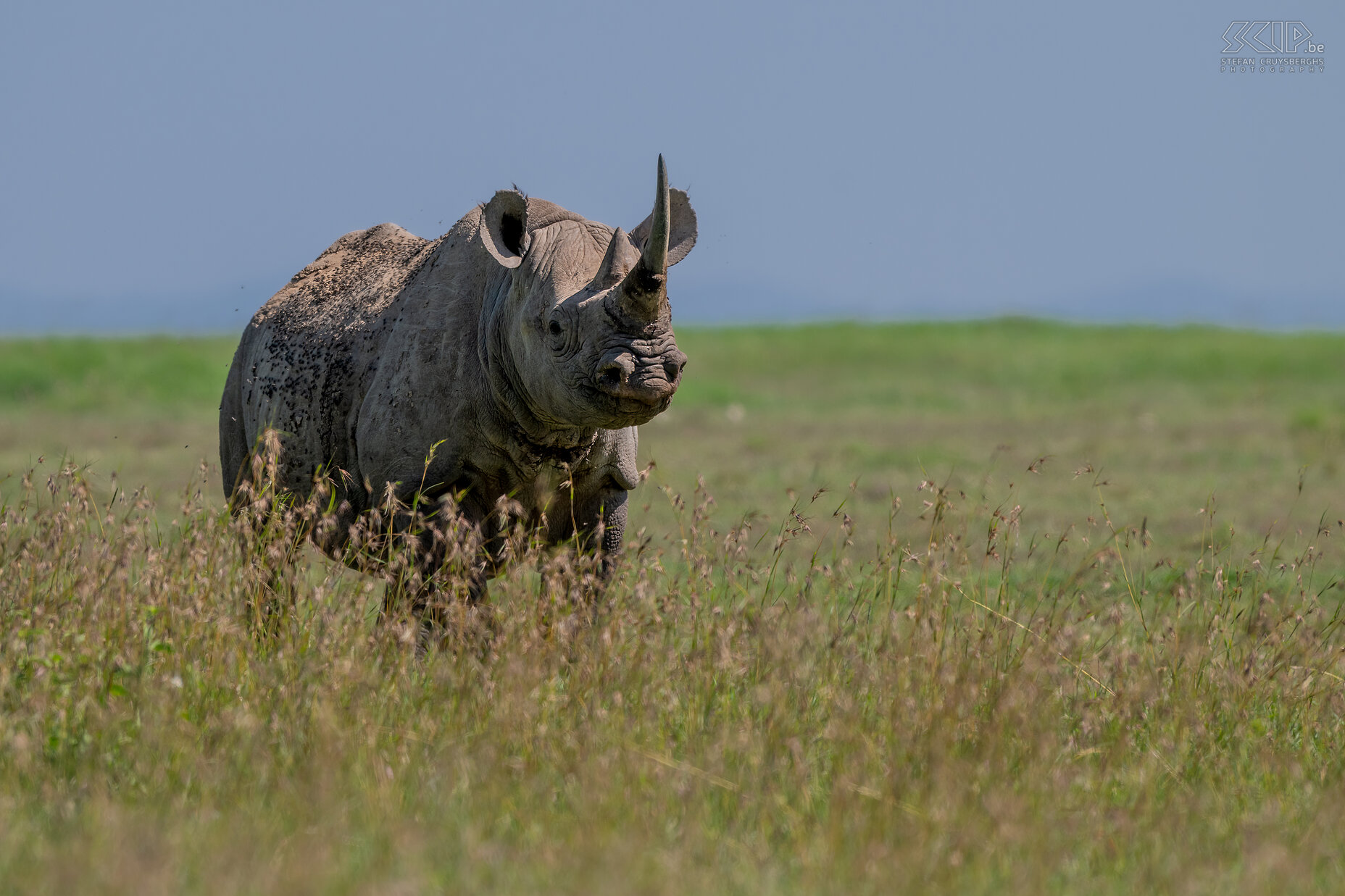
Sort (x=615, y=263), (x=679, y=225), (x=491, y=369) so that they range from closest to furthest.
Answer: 1. (x=615, y=263)
2. (x=491, y=369)
3. (x=679, y=225)

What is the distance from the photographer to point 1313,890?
357cm

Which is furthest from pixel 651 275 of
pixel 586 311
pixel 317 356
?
pixel 317 356

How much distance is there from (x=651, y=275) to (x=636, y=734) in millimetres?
1349

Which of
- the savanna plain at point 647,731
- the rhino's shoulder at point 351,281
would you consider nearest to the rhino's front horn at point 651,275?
the savanna plain at point 647,731

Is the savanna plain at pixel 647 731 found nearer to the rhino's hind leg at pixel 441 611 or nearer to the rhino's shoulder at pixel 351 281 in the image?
the rhino's hind leg at pixel 441 611

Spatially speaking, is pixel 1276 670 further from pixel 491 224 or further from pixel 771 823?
pixel 491 224

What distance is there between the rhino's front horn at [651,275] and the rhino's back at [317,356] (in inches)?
64.5

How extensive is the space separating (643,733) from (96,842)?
1538 millimetres

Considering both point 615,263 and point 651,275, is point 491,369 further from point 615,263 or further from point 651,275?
point 651,275

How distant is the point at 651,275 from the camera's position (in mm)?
4617

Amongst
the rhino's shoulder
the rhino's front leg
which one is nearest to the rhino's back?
the rhino's shoulder

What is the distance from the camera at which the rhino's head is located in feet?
15.2

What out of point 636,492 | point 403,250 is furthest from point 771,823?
point 636,492

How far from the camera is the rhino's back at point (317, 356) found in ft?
19.9
